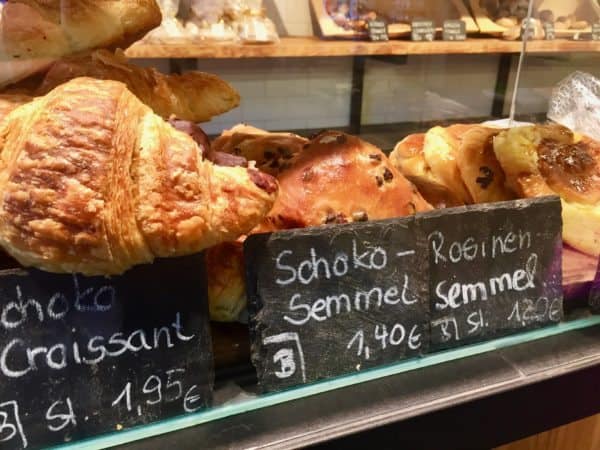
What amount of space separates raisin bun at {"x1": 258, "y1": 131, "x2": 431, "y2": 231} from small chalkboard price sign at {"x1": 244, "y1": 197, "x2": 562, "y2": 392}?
0.21 feet

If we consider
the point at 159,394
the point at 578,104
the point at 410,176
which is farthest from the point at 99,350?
the point at 578,104

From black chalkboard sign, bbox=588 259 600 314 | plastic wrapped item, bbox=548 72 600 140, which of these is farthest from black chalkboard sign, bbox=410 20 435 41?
black chalkboard sign, bbox=588 259 600 314

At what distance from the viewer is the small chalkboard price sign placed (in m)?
0.78

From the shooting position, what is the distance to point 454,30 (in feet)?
8.71

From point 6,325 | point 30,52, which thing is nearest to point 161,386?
point 6,325

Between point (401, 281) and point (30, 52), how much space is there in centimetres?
58

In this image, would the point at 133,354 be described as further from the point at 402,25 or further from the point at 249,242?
the point at 402,25

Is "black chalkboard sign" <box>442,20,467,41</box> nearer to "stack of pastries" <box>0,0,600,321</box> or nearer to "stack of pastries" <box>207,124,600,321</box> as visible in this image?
"stack of pastries" <box>207,124,600,321</box>

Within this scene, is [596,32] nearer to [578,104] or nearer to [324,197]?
[578,104]

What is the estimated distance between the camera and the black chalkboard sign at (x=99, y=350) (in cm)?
66

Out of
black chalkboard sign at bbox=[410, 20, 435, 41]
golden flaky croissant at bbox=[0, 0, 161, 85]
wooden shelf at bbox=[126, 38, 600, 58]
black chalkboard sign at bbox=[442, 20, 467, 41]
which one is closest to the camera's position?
golden flaky croissant at bbox=[0, 0, 161, 85]

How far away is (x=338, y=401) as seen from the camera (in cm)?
81

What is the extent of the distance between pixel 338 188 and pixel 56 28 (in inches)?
17.1

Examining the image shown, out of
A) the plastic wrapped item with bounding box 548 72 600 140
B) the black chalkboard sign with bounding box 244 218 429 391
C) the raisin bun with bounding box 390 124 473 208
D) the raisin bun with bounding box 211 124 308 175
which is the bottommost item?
the black chalkboard sign with bounding box 244 218 429 391
